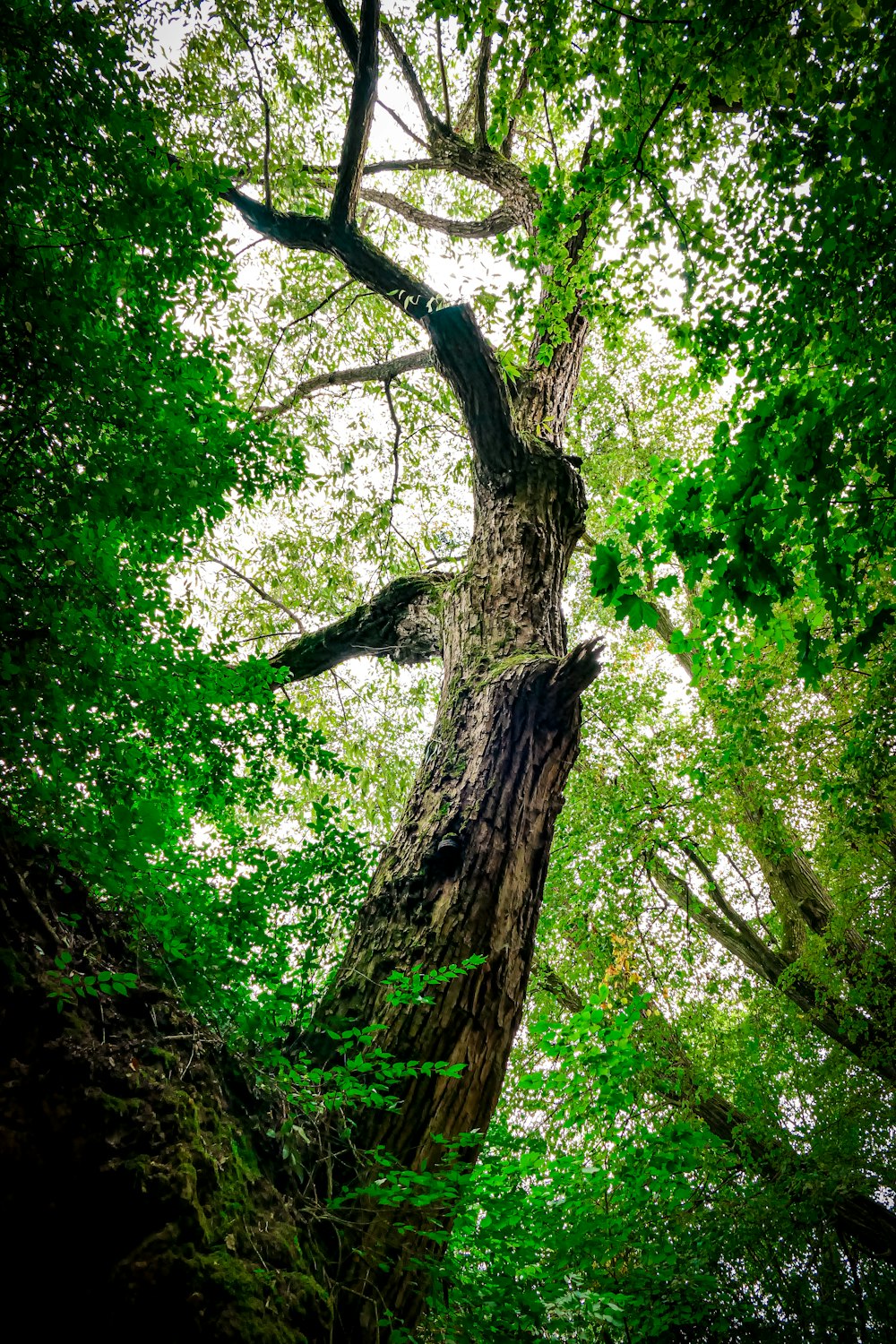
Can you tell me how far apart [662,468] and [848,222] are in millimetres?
1315

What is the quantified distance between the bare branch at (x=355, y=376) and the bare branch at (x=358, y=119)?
5.23 ft

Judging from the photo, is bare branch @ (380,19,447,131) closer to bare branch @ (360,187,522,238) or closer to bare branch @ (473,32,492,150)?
bare branch @ (473,32,492,150)

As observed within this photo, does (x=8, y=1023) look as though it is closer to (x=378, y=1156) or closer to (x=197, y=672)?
(x=378, y=1156)

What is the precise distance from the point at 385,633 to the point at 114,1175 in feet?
12.3

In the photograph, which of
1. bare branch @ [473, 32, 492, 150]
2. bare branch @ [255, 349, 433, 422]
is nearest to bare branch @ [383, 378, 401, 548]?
bare branch @ [255, 349, 433, 422]

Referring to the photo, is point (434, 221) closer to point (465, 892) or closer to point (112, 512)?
point (112, 512)

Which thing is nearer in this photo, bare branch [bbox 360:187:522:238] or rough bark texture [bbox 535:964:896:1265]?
rough bark texture [bbox 535:964:896:1265]

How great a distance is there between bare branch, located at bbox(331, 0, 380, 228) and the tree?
22 millimetres

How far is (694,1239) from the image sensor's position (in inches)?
114

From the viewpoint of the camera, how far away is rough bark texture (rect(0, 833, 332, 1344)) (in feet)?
3.96

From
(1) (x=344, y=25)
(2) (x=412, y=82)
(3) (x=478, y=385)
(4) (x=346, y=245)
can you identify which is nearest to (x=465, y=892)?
(3) (x=478, y=385)

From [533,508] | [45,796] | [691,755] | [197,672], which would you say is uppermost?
[691,755]

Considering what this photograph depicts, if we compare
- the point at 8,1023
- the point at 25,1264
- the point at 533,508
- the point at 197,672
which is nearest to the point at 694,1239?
the point at 25,1264

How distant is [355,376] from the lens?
6199mm
